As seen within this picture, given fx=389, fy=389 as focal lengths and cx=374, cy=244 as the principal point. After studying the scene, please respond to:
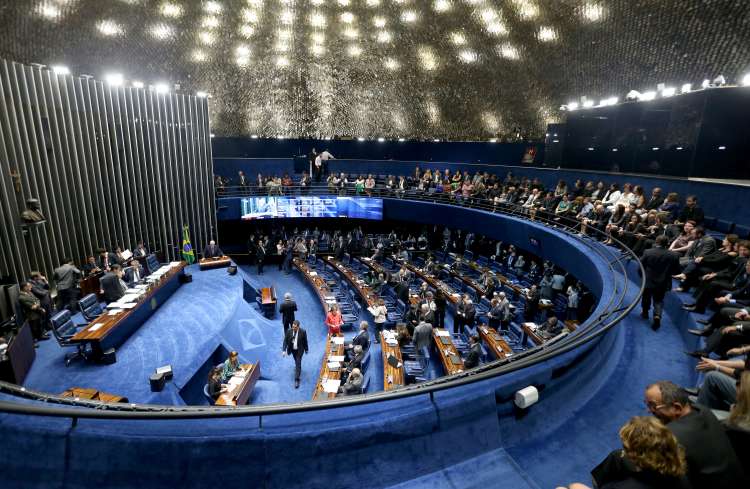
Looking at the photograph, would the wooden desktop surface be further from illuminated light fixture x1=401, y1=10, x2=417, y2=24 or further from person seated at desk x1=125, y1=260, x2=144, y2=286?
illuminated light fixture x1=401, y1=10, x2=417, y2=24

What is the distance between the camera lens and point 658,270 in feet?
18.9

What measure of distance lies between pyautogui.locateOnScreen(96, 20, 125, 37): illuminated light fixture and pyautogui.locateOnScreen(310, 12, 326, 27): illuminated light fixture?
833 centimetres

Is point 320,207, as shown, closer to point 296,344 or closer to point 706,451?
point 296,344

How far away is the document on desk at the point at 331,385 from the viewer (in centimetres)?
726

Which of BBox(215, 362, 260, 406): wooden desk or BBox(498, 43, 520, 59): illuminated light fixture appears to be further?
BBox(498, 43, 520, 59): illuminated light fixture

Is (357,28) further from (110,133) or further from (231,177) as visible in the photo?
(110,133)

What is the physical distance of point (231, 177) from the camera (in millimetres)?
21172

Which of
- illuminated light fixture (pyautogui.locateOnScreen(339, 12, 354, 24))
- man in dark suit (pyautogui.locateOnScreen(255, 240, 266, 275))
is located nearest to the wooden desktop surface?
man in dark suit (pyautogui.locateOnScreen(255, 240, 266, 275))

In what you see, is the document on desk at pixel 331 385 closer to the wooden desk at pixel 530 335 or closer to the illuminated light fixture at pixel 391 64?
the wooden desk at pixel 530 335

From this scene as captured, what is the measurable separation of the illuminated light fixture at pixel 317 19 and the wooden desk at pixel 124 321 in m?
14.3

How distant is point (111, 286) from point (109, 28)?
38.0ft

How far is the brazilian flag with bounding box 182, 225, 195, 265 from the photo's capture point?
1517 cm

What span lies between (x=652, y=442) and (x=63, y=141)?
45.8 feet

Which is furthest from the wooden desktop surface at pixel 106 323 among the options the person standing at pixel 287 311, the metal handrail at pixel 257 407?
the metal handrail at pixel 257 407
